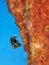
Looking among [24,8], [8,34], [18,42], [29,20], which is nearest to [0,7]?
[8,34]

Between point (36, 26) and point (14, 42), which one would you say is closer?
point (36, 26)

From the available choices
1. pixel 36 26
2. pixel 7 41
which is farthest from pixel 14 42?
pixel 36 26

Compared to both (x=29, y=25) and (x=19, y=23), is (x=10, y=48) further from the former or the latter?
(x=29, y=25)

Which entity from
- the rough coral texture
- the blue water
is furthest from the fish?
the rough coral texture

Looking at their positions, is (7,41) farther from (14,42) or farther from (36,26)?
(36,26)

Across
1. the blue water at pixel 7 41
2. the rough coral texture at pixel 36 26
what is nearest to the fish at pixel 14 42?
the blue water at pixel 7 41

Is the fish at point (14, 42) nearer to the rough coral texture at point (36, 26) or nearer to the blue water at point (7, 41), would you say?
the blue water at point (7, 41)
